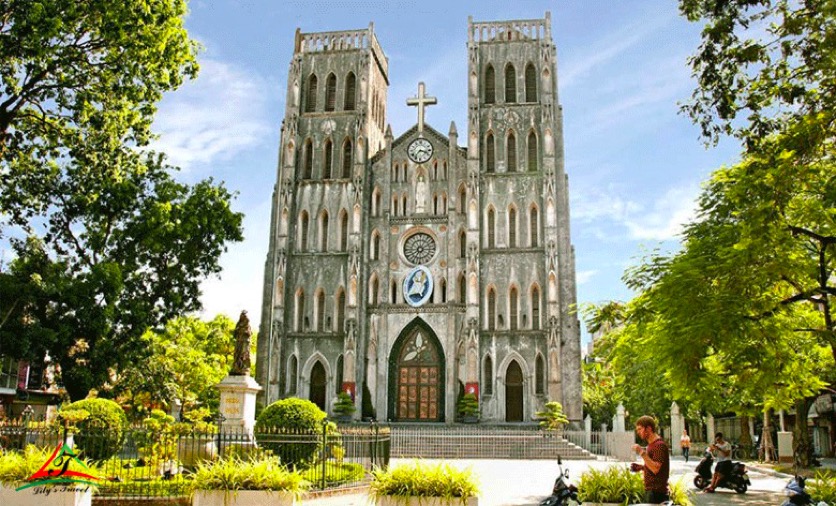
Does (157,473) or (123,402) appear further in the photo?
(123,402)

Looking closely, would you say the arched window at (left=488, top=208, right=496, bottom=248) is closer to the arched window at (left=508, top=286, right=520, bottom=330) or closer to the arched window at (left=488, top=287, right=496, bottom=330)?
the arched window at (left=488, top=287, right=496, bottom=330)

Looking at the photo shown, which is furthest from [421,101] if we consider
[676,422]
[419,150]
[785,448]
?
[785,448]

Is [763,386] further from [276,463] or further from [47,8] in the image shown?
[47,8]

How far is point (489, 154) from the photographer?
39.0m

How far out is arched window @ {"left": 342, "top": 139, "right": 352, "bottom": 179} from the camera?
40156mm

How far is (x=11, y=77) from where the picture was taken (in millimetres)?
16344

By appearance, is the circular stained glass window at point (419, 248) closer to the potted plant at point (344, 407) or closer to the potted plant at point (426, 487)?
the potted plant at point (344, 407)

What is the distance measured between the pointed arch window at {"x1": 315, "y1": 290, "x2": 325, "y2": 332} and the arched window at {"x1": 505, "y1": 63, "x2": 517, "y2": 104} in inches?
553

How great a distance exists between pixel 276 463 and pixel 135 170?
35.0 ft

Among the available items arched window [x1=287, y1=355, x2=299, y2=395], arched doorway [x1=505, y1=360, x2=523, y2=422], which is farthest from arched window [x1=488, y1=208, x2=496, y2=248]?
arched window [x1=287, y1=355, x2=299, y2=395]

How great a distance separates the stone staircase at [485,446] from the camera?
29.7 m

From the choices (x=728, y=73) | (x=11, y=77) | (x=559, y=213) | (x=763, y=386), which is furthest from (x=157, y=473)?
(x=559, y=213)

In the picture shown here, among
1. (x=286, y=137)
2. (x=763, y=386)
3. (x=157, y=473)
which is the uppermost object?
(x=286, y=137)

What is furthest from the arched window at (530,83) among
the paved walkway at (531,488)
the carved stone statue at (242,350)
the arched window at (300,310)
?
the carved stone statue at (242,350)
